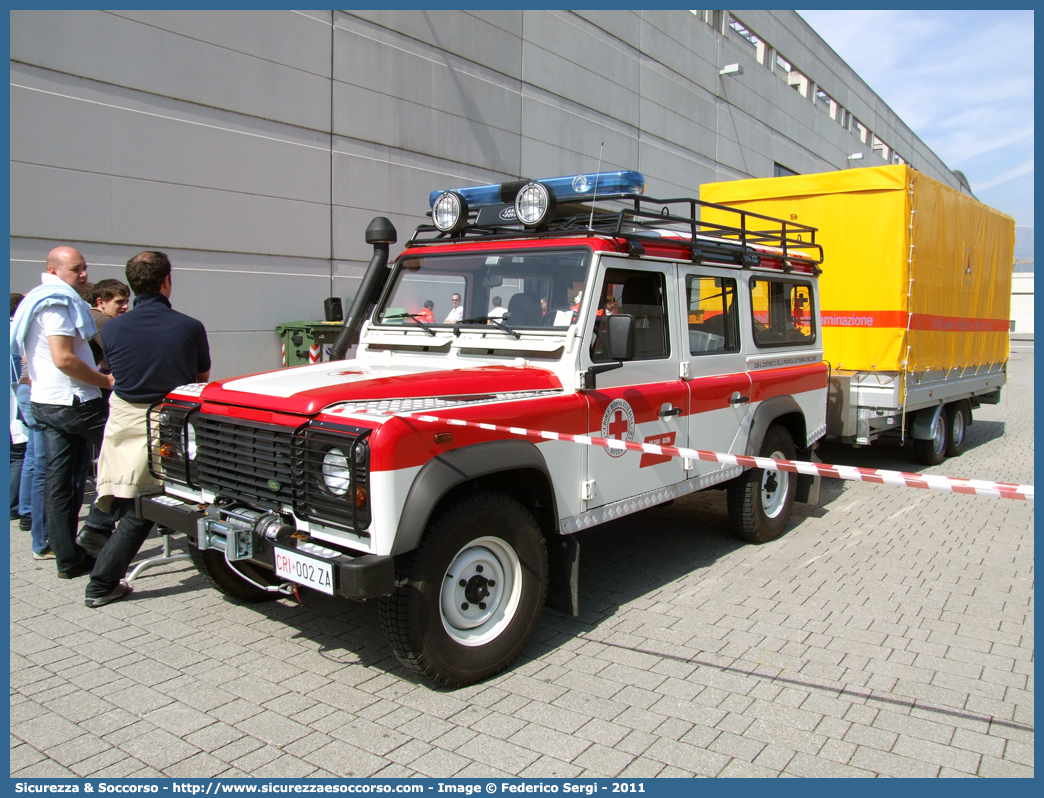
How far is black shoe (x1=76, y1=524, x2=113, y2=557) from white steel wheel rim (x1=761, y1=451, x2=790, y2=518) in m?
4.77

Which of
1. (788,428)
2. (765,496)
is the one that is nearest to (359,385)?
(765,496)

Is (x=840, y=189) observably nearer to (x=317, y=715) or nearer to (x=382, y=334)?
(x=382, y=334)

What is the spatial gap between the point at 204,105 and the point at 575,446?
7919 millimetres

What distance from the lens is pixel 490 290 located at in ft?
15.2

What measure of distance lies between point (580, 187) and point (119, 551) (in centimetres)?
357

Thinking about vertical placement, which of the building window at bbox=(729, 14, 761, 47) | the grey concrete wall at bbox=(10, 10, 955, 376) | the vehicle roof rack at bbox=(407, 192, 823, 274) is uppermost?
the building window at bbox=(729, 14, 761, 47)

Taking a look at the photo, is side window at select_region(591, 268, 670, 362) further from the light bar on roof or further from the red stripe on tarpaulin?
the red stripe on tarpaulin

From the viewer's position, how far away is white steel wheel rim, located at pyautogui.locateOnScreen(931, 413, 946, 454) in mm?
8998

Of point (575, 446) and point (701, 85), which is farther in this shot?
point (701, 85)

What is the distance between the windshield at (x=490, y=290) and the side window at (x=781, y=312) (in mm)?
2013

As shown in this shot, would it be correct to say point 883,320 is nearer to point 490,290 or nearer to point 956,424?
point 956,424

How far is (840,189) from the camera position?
7.98 meters

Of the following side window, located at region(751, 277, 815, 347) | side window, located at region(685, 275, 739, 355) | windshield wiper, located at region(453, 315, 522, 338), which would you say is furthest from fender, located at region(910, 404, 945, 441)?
windshield wiper, located at region(453, 315, 522, 338)

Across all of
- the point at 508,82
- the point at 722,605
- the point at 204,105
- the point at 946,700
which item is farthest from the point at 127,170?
the point at 946,700
